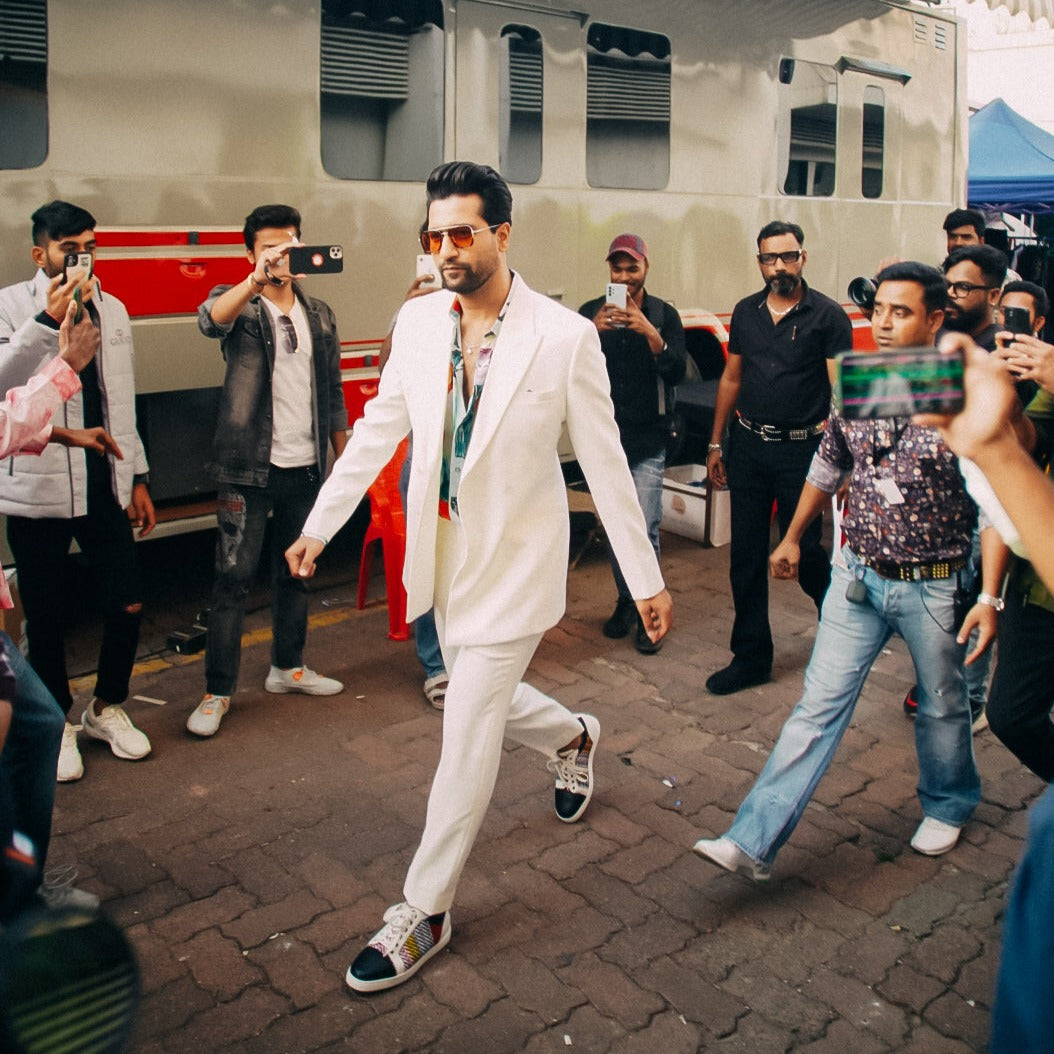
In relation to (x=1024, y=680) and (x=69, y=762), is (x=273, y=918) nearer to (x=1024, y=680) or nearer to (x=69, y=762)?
(x=69, y=762)

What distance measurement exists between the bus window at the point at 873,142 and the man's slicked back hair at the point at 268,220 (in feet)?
18.8

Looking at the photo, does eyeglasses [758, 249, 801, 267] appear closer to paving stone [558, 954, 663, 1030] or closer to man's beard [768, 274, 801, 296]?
man's beard [768, 274, 801, 296]

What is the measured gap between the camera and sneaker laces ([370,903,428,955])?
3.36 meters

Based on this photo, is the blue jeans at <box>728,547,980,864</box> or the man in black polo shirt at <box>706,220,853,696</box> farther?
the man in black polo shirt at <box>706,220,853,696</box>

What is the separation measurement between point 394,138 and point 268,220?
1608mm

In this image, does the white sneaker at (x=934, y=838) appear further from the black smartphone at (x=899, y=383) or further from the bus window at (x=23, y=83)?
the bus window at (x=23, y=83)

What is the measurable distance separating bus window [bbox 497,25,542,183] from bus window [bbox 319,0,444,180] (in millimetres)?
475

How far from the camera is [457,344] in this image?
11.5ft

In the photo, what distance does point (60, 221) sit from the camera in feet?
14.4

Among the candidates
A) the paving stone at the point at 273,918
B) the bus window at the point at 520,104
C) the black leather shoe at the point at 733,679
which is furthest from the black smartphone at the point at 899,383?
the bus window at the point at 520,104

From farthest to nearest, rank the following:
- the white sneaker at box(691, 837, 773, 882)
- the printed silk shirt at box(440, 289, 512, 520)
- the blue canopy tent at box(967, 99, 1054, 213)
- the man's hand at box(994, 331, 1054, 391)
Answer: the blue canopy tent at box(967, 99, 1054, 213) → the white sneaker at box(691, 837, 773, 882) → the printed silk shirt at box(440, 289, 512, 520) → the man's hand at box(994, 331, 1054, 391)

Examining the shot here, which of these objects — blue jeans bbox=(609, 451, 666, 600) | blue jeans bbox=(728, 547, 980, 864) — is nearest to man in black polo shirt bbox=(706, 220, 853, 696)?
blue jeans bbox=(609, 451, 666, 600)

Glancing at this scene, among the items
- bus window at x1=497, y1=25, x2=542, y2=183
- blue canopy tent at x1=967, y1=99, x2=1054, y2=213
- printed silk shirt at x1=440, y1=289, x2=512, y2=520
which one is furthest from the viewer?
blue canopy tent at x1=967, y1=99, x2=1054, y2=213

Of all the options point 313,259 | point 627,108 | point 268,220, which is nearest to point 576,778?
point 313,259
